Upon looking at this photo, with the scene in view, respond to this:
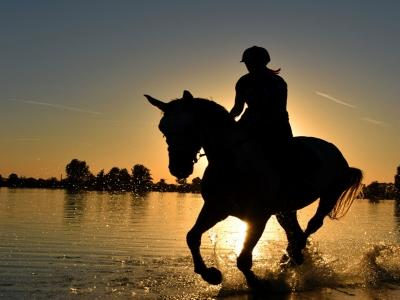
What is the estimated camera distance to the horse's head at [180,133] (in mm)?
7402

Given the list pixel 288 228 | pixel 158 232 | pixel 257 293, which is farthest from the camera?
pixel 158 232

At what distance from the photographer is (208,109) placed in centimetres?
785

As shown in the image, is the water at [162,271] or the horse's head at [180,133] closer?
the horse's head at [180,133]

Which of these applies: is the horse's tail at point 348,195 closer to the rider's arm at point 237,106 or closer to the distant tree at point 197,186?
the distant tree at point 197,186

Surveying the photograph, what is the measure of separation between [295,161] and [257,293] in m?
1.97

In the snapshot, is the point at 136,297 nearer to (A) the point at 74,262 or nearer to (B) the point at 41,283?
(B) the point at 41,283

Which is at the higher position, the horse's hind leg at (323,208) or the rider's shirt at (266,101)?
the rider's shirt at (266,101)

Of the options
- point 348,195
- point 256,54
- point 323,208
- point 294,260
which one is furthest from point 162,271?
point 348,195

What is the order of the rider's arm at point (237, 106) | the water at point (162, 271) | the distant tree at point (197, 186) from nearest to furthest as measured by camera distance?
the water at point (162, 271), the distant tree at point (197, 186), the rider's arm at point (237, 106)

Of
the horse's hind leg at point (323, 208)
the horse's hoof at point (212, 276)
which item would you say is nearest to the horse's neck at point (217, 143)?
the horse's hoof at point (212, 276)

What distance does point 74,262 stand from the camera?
10805mm

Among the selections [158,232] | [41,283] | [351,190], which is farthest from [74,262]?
[158,232]

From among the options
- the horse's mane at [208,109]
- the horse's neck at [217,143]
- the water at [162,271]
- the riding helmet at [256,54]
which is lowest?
the water at [162,271]

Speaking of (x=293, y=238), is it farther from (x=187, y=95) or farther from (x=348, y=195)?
(x=187, y=95)
